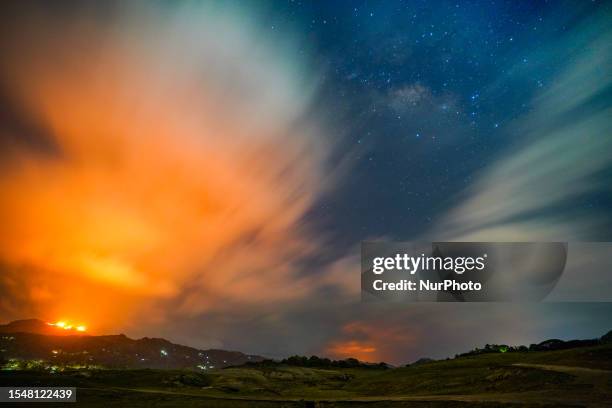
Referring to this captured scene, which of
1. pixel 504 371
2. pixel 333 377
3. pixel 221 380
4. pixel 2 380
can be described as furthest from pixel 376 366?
pixel 2 380

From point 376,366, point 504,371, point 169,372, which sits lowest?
point 376,366

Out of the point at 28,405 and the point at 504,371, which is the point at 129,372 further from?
the point at 504,371

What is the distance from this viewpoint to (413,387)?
36938mm

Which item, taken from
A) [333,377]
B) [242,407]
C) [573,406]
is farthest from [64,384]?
[573,406]

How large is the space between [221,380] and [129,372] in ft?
52.3

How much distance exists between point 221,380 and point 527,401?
38891mm

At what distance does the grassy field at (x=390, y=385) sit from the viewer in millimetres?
24800

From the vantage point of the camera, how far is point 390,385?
4094cm

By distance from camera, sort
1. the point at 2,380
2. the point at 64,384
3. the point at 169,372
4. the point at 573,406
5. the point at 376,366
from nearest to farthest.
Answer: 1. the point at 573,406
2. the point at 64,384
3. the point at 2,380
4. the point at 169,372
5. the point at 376,366

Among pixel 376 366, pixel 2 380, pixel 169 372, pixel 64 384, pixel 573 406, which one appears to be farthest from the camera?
pixel 376 366

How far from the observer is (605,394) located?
872 inches

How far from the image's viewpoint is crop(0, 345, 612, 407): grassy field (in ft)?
81.4

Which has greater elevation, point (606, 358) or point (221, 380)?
point (606, 358)

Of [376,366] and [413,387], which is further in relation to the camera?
[376,366]
